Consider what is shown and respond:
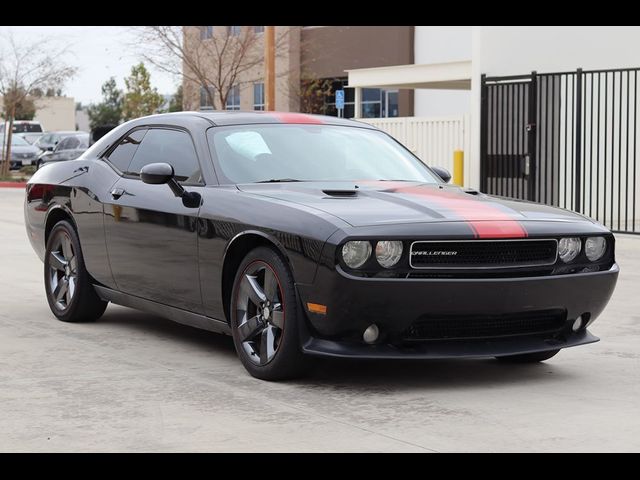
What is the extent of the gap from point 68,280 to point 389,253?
3485 mm

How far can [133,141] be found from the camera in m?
8.70

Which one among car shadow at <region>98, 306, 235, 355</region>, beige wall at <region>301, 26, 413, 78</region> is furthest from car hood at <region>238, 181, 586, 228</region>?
beige wall at <region>301, 26, 413, 78</region>

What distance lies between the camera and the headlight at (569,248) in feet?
22.0

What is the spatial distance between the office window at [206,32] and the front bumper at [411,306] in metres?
37.2

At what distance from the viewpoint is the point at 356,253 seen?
20.5ft

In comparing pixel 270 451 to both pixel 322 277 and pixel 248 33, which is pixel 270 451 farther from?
pixel 248 33

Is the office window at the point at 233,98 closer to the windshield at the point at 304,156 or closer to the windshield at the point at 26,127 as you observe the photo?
the windshield at the point at 26,127

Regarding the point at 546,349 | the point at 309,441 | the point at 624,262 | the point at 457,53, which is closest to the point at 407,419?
the point at 309,441

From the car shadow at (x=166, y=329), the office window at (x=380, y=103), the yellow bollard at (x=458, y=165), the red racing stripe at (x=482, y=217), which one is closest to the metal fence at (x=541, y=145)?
the yellow bollard at (x=458, y=165)

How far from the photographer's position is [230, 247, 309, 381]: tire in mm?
6480

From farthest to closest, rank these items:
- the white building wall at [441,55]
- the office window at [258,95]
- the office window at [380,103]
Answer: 1. the office window at [258,95]
2. the office window at [380,103]
3. the white building wall at [441,55]
